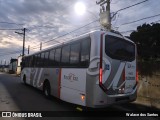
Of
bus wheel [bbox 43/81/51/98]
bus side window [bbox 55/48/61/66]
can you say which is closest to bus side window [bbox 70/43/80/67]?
bus side window [bbox 55/48/61/66]

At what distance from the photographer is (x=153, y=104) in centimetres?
1024

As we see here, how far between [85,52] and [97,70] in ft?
3.24

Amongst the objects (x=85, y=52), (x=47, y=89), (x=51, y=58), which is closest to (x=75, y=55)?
(x=85, y=52)

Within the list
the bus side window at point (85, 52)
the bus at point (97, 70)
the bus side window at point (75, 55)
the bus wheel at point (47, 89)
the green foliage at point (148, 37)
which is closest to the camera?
the bus at point (97, 70)

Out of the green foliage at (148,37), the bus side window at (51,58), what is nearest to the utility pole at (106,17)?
the bus side window at (51,58)

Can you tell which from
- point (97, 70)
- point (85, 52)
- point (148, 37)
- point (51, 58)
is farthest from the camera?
point (148, 37)

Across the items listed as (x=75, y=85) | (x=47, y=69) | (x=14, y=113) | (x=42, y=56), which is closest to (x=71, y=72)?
(x=75, y=85)

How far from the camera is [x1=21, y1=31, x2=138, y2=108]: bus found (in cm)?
764

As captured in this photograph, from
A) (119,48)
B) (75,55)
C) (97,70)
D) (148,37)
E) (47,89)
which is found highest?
(148,37)

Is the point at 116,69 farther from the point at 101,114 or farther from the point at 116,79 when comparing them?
the point at 101,114

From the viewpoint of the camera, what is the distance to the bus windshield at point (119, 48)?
809cm

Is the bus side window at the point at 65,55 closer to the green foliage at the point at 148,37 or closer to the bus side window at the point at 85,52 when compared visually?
the bus side window at the point at 85,52

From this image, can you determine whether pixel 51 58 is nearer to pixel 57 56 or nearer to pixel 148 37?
pixel 57 56

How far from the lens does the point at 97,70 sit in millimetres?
7613
